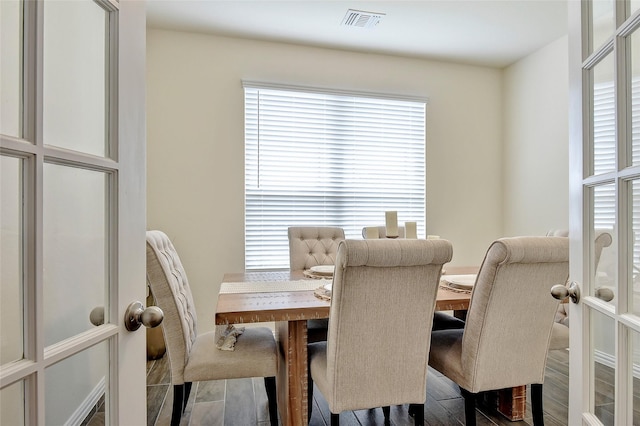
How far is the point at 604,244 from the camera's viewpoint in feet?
2.98

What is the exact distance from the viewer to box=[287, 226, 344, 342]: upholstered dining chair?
279cm

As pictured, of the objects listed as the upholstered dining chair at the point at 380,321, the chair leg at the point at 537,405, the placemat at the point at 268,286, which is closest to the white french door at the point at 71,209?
the upholstered dining chair at the point at 380,321

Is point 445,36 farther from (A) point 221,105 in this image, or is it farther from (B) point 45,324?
(B) point 45,324

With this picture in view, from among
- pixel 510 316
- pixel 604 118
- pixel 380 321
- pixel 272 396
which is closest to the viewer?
pixel 604 118

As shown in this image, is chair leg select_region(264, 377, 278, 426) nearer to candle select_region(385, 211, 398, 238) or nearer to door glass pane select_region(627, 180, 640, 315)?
candle select_region(385, 211, 398, 238)

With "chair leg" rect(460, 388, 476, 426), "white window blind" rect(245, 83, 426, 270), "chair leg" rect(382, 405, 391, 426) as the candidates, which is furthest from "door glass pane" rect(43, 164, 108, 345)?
"white window blind" rect(245, 83, 426, 270)

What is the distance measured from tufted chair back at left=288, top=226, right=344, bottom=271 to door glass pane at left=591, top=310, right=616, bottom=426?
1.96 meters

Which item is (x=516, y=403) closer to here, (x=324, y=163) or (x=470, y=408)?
(x=470, y=408)

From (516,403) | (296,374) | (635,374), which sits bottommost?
(516,403)

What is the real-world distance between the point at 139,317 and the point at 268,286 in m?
1.35

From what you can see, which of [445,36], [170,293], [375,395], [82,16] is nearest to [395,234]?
[375,395]

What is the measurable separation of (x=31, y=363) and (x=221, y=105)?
3.11 metres

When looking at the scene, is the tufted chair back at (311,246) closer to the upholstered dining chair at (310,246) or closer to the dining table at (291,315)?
the upholstered dining chair at (310,246)

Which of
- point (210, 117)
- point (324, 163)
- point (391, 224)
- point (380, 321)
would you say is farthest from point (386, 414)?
point (210, 117)
